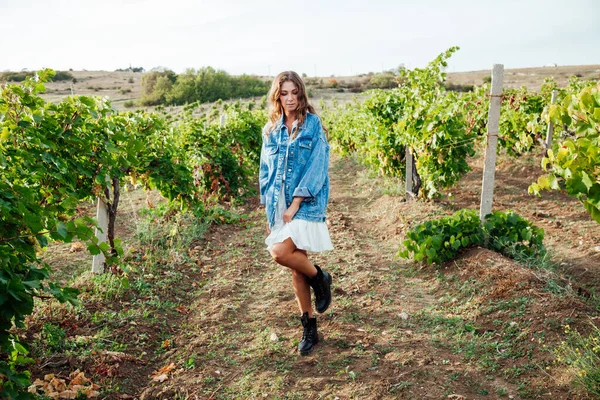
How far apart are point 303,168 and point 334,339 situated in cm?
123

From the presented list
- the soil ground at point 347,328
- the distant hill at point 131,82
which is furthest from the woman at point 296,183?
the distant hill at point 131,82

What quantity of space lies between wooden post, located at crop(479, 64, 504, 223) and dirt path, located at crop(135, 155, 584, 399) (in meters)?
0.92

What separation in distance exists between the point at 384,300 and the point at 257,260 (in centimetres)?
176

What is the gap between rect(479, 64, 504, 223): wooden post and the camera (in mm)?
4301

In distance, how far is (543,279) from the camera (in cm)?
382

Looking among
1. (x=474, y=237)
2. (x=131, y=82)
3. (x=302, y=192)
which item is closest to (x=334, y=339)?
(x=302, y=192)

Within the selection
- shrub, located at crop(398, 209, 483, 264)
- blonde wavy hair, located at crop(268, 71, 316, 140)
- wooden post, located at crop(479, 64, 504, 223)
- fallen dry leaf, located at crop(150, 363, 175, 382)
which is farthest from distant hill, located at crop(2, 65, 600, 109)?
fallen dry leaf, located at crop(150, 363, 175, 382)

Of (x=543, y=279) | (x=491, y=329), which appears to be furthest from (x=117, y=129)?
(x=543, y=279)

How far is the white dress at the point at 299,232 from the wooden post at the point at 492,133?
2141mm

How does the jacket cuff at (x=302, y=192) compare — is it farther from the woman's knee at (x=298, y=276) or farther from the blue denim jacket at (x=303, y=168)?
the woman's knee at (x=298, y=276)

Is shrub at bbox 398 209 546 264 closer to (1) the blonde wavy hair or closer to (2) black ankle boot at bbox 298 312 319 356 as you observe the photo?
(2) black ankle boot at bbox 298 312 319 356

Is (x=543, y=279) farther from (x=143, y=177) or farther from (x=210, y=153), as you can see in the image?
(x=210, y=153)

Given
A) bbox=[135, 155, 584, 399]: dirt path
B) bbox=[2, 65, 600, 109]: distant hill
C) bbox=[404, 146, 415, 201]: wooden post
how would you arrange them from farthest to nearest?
bbox=[2, 65, 600, 109]: distant hill
bbox=[404, 146, 415, 201]: wooden post
bbox=[135, 155, 584, 399]: dirt path

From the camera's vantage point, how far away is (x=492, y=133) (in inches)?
175
